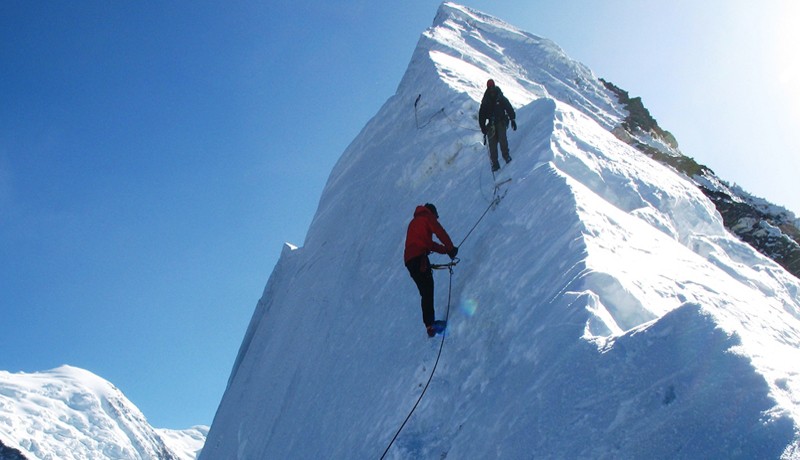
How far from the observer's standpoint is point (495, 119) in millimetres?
9750

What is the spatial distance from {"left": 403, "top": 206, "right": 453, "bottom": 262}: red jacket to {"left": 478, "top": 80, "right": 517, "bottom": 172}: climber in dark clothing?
3.00 meters

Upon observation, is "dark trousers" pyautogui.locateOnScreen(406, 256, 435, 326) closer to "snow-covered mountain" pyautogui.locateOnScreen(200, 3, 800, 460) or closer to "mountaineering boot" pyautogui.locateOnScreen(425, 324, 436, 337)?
"mountaineering boot" pyautogui.locateOnScreen(425, 324, 436, 337)

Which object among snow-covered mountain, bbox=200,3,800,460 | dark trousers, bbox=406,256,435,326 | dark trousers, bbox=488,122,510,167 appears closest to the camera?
snow-covered mountain, bbox=200,3,800,460

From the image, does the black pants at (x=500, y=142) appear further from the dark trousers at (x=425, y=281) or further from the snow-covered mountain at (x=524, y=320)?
the dark trousers at (x=425, y=281)

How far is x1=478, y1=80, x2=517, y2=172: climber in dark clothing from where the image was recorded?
9.66 m

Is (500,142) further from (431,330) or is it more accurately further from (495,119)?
(431,330)

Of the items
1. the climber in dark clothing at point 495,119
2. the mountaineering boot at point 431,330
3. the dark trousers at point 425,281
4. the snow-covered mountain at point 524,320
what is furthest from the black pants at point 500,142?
the mountaineering boot at point 431,330

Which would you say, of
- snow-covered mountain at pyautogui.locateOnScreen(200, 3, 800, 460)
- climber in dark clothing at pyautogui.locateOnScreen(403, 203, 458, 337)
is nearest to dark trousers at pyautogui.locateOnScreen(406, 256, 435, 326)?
climber in dark clothing at pyautogui.locateOnScreen(403, 203, 458, 337)

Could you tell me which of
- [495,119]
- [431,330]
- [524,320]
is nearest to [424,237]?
[431,330]

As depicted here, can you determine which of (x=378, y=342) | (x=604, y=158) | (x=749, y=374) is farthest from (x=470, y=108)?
(x=749, y=374)

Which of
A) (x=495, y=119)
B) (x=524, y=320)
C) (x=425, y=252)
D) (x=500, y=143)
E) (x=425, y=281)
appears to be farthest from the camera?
(x=495, y=119)

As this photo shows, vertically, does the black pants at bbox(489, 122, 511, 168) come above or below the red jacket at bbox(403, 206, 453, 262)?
above

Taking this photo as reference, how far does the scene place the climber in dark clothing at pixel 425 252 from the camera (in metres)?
6.80

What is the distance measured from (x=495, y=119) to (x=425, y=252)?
12.1 ft
